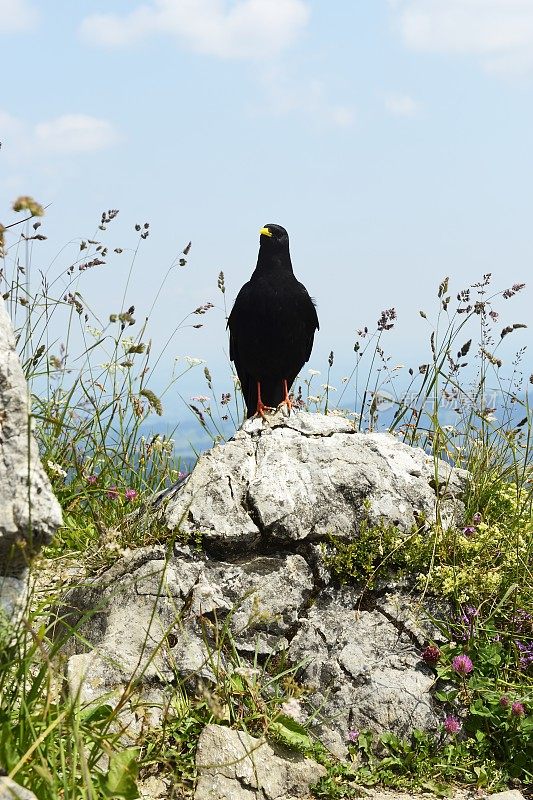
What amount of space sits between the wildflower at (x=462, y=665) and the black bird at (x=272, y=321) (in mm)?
2372

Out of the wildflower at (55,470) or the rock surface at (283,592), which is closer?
the rock surface at (283,592)

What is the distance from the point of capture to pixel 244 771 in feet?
10.5

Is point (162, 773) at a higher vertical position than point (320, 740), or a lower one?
lower

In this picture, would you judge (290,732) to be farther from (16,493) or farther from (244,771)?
(16,493)

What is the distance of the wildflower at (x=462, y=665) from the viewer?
3.61 m

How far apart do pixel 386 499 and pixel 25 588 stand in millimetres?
1956

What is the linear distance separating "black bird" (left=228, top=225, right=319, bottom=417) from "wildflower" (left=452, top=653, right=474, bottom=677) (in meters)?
2.37

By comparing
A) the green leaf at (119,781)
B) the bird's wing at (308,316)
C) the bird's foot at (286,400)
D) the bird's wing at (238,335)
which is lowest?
the green leaf at (119,781)

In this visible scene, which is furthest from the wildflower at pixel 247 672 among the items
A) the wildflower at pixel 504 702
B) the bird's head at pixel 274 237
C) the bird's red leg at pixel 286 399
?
the bird's head at pixel 274 237

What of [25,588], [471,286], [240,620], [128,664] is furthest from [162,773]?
[471,286]

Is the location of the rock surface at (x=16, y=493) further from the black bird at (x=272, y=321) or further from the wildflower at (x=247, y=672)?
the black bird at (x=272, y=321)

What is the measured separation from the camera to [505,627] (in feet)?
12.8

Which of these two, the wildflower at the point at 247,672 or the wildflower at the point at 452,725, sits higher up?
the wildflower at the point at 452,725

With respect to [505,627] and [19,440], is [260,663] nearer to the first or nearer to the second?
[505,627]
